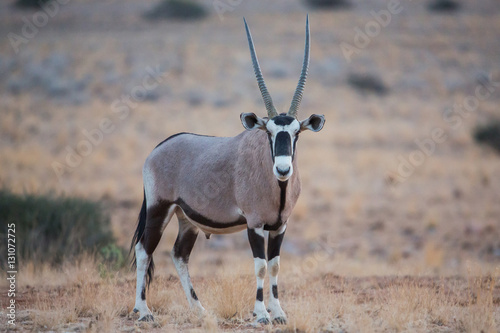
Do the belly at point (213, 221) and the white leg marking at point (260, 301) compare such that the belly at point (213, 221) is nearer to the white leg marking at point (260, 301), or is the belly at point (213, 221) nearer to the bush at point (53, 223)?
the white leg marking at point (260, 301)

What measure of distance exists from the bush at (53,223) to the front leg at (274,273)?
6.25 metres

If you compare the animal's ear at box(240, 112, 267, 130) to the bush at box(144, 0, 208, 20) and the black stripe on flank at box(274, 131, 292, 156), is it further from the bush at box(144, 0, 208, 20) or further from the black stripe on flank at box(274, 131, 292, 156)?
the bush at box(144, 0, 208, 20)

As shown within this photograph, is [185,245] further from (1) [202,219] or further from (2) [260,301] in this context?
(2) [260,301]

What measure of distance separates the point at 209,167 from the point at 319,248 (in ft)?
31.2

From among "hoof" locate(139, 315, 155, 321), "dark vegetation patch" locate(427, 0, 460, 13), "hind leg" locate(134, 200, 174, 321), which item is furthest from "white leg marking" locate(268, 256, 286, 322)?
"dark vegetation patch" locate(427, 0, 460, 13)

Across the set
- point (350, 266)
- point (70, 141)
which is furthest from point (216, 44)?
point (350, 266)

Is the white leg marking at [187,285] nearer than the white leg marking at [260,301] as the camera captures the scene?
No

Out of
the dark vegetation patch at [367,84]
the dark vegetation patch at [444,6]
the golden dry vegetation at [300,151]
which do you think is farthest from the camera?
the dark vegetation patch at [444,6]

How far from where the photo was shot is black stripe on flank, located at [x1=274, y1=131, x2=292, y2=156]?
5949mm

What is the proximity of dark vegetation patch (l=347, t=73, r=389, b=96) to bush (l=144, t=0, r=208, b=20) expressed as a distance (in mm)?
19774

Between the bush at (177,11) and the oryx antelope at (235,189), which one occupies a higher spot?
the bush at (177,11)

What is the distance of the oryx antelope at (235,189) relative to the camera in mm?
6457

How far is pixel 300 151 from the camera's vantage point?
25.6 meters

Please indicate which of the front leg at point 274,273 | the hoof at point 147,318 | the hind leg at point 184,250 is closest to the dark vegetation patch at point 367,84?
the hind leg at point 184,250
